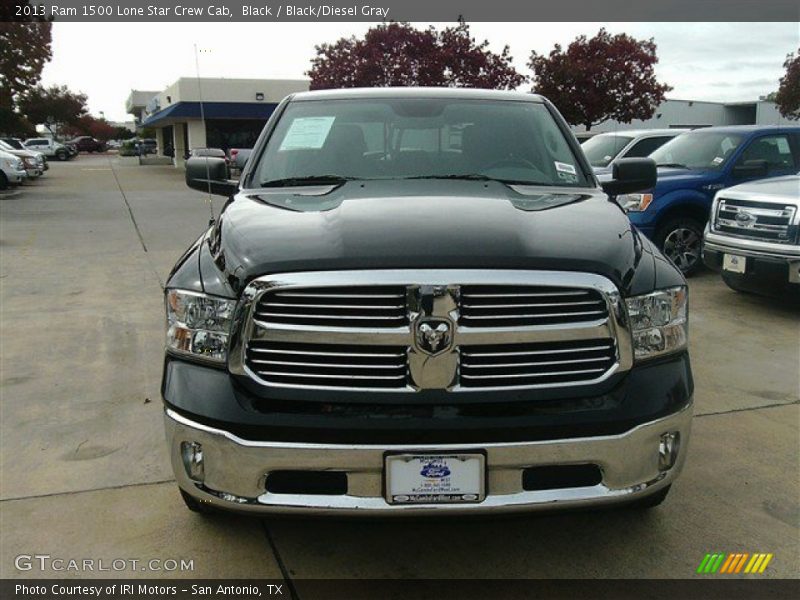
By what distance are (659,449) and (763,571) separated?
0.82 m

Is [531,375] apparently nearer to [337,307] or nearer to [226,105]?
[337,307]

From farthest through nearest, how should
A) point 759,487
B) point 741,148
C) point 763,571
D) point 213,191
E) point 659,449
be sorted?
point 741,148 < point 213,191 < point 759,487 < point 763,571 < point 659,449

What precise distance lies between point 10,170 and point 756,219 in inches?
855

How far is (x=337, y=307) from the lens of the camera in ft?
7.84

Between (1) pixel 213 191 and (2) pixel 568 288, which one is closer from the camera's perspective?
(2) pixel 568 288

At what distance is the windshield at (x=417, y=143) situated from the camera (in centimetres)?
366

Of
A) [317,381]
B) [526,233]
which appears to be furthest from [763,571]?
[317,381]

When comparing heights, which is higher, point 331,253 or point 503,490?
point 331,253

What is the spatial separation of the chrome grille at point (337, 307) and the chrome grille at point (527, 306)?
0.74 feet

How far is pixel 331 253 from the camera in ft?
8.00

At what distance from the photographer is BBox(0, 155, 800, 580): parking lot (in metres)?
2.89

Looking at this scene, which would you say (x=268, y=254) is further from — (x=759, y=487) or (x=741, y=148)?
(x=741, y=148)

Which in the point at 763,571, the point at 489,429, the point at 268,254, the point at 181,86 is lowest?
the point at 763,571

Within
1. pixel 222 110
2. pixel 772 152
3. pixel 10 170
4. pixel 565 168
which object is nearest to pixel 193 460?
pixel 565 168
